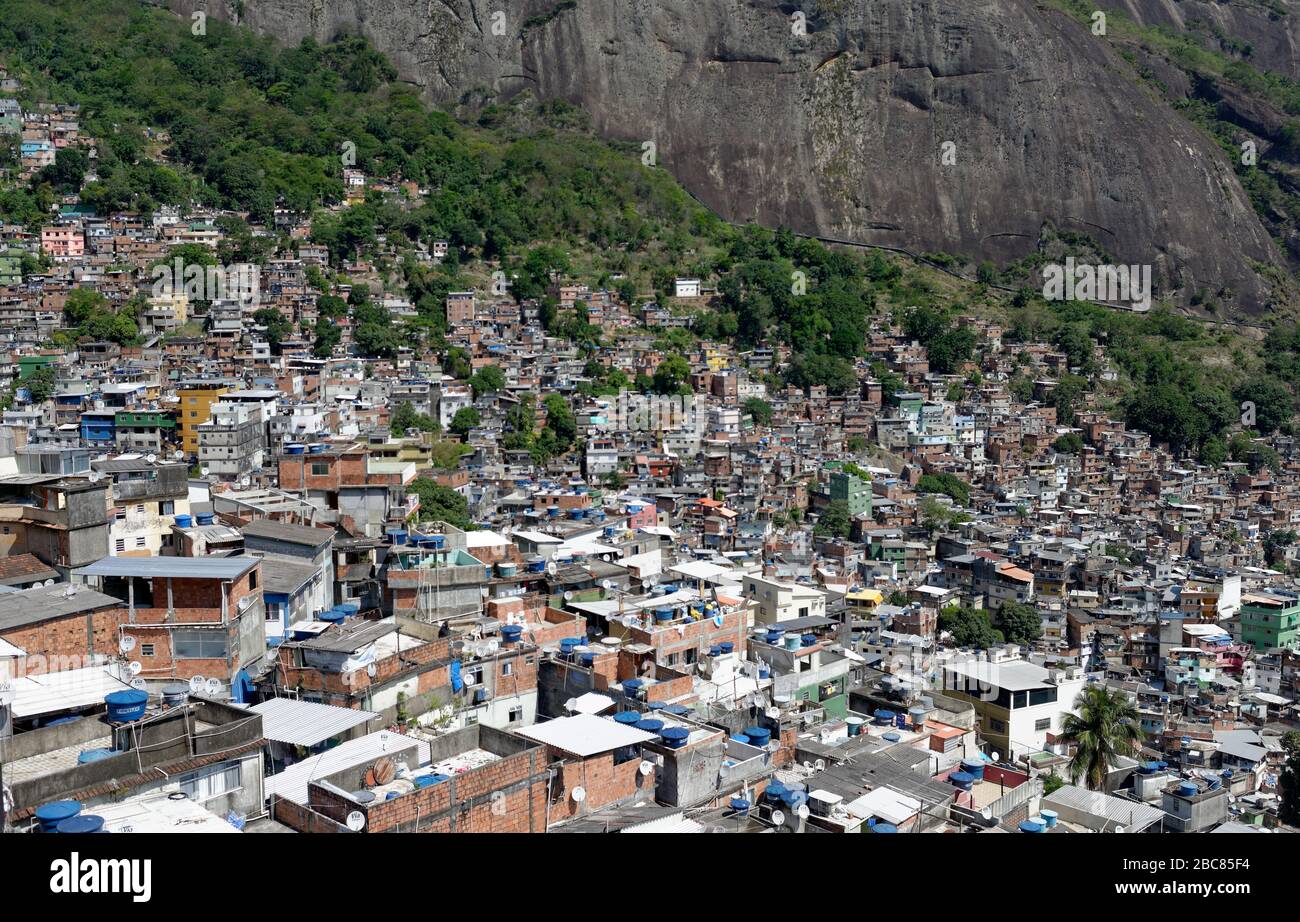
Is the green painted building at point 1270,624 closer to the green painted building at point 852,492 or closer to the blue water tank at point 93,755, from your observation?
the green painted building at point 852,492

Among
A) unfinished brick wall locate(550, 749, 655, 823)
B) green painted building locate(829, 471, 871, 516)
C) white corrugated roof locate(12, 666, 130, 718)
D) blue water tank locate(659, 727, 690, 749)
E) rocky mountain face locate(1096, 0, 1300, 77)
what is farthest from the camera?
rocky mountain face locate(1096, 0, 1300, 77)

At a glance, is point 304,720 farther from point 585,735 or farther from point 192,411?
point 192,411

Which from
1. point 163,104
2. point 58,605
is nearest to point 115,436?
point 58,605

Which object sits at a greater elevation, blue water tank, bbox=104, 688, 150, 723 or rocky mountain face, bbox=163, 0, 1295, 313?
rocky mountain face, bbox=163, 0, 1295, 313

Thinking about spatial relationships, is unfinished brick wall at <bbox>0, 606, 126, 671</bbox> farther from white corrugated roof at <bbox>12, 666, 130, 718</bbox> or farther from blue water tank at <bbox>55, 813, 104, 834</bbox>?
blue water tank at <bbox>55, 813, 104, 834</bbox>

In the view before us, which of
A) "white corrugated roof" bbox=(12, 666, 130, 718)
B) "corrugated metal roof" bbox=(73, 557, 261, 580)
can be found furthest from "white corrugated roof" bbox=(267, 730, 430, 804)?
"corrugated metal roof" bbox=(73, 557, 261, 580)

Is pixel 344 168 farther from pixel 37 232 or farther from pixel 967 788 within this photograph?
pixel 967 788
